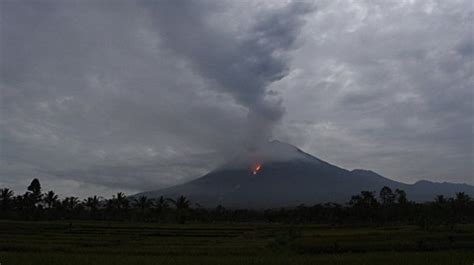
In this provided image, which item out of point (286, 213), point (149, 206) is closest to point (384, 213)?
point (286, 213)

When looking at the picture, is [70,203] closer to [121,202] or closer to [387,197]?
[121,202]

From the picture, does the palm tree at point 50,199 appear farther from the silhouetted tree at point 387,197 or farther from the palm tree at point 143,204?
the silhouetted tree at point 387,197

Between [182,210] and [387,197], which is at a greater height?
[387,197]

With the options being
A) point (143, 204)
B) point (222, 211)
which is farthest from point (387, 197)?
point (143, 204)

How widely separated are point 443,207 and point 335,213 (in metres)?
17.0

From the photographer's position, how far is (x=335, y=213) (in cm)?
8375

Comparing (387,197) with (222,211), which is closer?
(387,197)

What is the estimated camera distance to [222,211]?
342 feet

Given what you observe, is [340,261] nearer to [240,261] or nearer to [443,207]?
[240,261]


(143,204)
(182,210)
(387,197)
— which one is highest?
(387,197)

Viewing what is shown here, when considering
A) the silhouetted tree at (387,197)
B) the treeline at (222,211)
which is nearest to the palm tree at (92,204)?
the treeline at (222,211)

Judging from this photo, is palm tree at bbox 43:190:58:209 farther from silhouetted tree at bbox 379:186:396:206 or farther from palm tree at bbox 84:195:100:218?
silhouetted tree at bbox 379:186:396:206

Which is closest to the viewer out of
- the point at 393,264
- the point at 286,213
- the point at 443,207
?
the point at 393,264

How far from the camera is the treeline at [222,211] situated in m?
80.1
